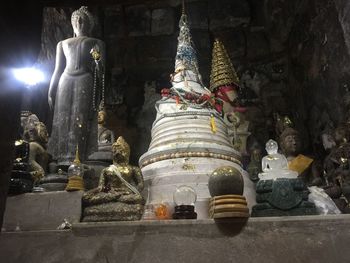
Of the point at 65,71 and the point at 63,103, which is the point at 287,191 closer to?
the point at 63,103

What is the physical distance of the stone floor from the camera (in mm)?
2342

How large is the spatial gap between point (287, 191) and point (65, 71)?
3.97m

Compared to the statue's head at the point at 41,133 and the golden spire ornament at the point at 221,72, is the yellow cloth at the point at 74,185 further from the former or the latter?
the golden spire ornament at the point at 221,72

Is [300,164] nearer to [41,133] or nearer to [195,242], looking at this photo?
[195,242]

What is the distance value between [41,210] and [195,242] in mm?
1433

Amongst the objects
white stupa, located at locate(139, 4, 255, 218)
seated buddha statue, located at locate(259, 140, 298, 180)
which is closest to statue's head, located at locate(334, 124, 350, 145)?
white stupa, located at locate(139, 4, 255, 218)

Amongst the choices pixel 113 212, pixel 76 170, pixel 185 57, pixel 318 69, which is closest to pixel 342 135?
pixel 185 57

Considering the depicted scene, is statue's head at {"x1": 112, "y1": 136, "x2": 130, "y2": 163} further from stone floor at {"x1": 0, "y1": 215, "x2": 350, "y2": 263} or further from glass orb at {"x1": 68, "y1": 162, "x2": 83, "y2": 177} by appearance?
stone floor at {"x1": 0, "y1": 215, "x2": 350, "y2": 263}

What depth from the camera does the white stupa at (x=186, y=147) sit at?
3.92 meters

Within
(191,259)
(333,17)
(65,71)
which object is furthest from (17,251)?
(333,17)

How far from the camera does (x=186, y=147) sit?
13.9 ft

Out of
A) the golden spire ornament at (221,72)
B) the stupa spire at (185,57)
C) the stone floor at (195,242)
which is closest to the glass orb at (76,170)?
the stone floor at (195,242)

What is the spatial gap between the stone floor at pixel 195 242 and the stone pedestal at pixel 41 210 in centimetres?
38

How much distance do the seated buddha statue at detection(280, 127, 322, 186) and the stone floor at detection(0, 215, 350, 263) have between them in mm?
3323
